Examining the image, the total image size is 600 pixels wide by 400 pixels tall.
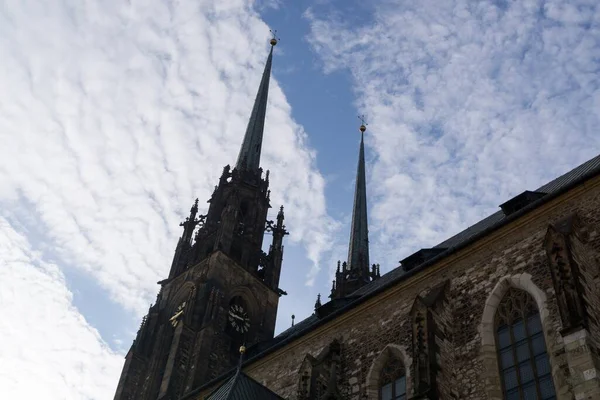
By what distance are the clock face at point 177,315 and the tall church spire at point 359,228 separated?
28.3ft

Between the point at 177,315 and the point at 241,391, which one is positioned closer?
the point at 241,391

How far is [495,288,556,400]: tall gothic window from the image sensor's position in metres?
11.9

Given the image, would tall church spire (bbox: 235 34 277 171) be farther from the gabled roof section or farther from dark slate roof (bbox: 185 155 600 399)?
the gabled roof section

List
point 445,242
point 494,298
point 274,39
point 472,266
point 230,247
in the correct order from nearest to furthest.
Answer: point 494,298, point 472,266, point 445,242, point 230,247, point 274,39

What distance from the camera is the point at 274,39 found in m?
48.4

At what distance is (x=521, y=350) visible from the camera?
12.6 meters

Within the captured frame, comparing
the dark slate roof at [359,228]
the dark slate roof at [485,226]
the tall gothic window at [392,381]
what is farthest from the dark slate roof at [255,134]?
the tall gothic window at [392,381]

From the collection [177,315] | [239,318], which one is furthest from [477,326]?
[177,315]

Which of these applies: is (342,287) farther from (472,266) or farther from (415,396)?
(415,396)

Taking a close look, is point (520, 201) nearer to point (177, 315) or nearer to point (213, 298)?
point (213, 298)

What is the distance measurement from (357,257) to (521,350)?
21.4 meters

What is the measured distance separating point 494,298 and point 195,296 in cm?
1711

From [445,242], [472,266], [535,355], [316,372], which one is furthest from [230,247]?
[535,355]

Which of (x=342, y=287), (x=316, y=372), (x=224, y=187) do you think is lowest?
Result: (x=316, y=372)
